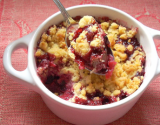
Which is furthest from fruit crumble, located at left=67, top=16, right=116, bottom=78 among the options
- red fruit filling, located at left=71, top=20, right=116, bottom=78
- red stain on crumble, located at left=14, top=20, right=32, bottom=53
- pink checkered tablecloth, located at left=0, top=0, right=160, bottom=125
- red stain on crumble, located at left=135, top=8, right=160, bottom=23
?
red stain on crumble, located at left=135, top=8, right=160, bottom=23

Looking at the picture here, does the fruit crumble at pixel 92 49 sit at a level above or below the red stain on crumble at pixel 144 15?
above

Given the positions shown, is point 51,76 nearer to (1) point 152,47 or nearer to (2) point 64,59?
(2) point 64,59

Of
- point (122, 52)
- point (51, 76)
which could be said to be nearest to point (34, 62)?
point (51, 76)

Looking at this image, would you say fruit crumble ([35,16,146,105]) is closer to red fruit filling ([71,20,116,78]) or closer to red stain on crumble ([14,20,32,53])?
red fruit filling ([71,20,116,78])

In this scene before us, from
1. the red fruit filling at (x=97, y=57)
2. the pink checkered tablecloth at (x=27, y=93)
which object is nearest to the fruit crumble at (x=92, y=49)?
the red fruit filling at (x=97, y=57)

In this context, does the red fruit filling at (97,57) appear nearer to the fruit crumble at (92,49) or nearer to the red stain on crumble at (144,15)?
the fruit crumble at (92,49)
